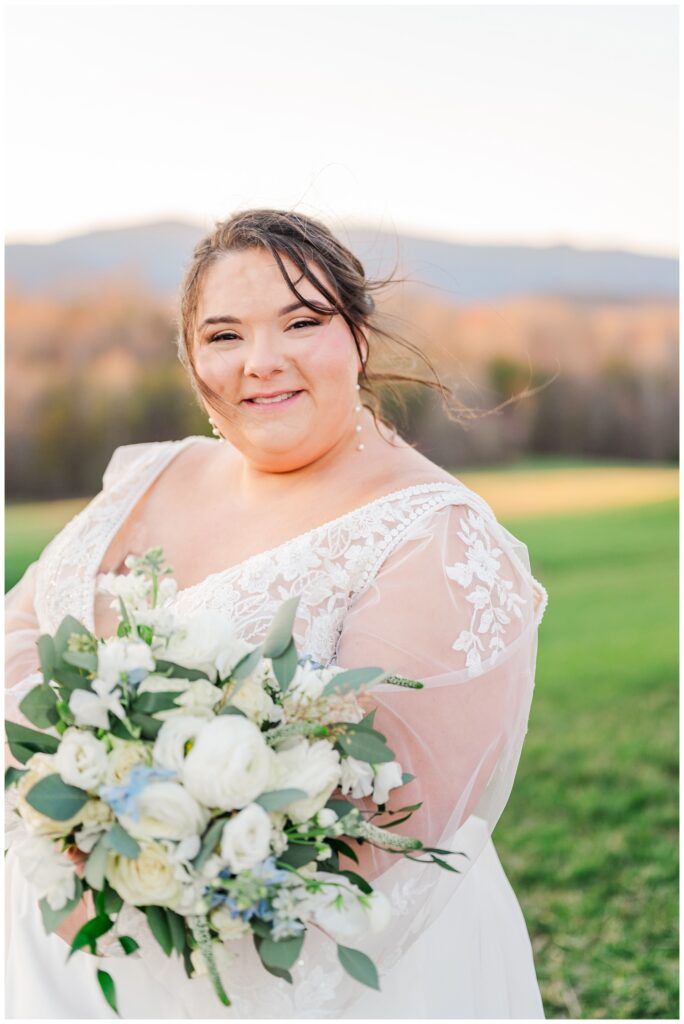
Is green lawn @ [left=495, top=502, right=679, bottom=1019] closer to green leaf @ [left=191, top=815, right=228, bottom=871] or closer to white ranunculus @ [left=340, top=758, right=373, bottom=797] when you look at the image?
white ranunculus @ [left=340, top=758, right=373, bottom=797]

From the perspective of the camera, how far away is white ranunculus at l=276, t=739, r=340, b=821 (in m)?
1.59

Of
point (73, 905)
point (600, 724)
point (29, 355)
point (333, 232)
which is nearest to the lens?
point (73, 905)

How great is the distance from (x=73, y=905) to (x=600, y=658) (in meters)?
6.92

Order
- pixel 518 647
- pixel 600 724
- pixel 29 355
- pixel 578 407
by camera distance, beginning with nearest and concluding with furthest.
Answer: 1. pixel 518 647
2. pixel 600 724
3. pixel 29 355
4. pixel 578 407

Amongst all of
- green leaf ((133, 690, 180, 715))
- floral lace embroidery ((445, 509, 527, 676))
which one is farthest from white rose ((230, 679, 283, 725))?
floral lace embroidery ((445, 509, 527, 676))

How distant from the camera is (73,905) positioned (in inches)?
63.2

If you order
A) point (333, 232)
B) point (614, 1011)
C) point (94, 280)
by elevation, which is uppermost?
point (333, 232)

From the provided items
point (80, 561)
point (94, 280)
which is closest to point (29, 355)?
point (94, 280)

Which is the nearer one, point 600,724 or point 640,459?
point 600,724

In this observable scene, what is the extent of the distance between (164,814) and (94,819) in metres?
0.13

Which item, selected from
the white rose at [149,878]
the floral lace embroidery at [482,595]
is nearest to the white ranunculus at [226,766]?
the white rose at [149,878]

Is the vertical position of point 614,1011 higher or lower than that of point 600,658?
higher

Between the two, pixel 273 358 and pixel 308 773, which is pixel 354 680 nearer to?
pixel 308 773

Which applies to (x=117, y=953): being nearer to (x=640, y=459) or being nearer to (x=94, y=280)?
(x=94, y=280)
